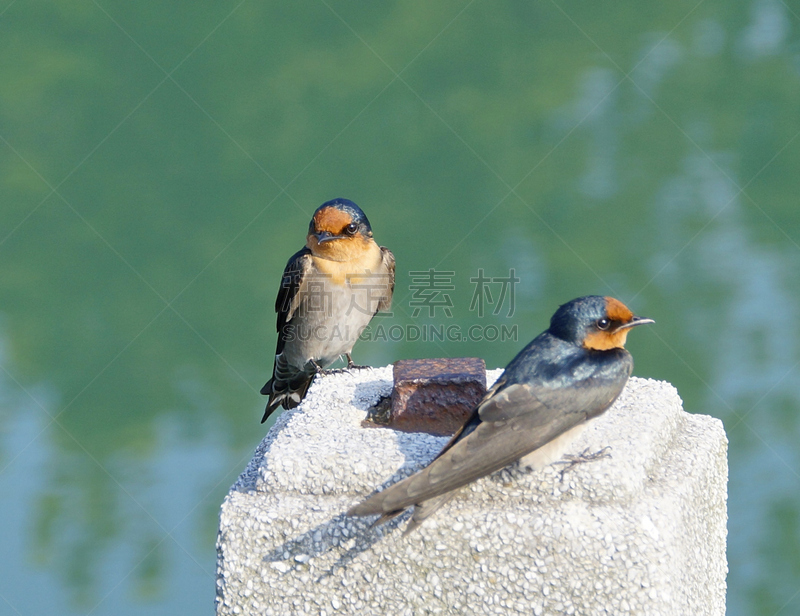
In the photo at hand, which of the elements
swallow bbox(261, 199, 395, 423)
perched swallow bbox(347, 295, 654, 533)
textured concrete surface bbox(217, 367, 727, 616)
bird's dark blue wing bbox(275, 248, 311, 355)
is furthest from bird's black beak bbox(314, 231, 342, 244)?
perched swallow bbox(347, 295, 654, 533)

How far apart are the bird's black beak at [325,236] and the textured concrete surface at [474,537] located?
168 cm

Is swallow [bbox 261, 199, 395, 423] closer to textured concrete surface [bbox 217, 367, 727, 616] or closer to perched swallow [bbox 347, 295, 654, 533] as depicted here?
textured concrete surface [bbox 217, 367, 727, 616]

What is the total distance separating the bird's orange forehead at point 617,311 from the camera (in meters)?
3.37

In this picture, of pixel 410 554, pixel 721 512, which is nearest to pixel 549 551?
pixel 410 554

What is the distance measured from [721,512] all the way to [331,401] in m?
1.73

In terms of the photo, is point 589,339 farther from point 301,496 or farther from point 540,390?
point 301,496

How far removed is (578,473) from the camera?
3277 mm

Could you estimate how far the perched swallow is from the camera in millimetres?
3111

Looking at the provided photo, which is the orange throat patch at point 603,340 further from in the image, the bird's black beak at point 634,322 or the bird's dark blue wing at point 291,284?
the bird's dark blue wing at point 291,284

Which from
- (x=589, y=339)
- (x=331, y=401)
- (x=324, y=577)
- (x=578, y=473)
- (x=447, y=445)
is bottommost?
(x=324, y=577)

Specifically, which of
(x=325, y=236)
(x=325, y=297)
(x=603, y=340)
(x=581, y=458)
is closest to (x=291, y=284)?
(x=325, y=297)

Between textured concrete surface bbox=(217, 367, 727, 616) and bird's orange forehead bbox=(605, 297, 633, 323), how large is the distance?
1.56 feet

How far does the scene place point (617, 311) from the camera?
338 cm

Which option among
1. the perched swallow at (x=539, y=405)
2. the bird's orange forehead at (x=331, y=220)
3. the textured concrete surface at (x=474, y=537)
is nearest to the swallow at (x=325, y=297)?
the bird's orange forehead at (x=331, y=220)
